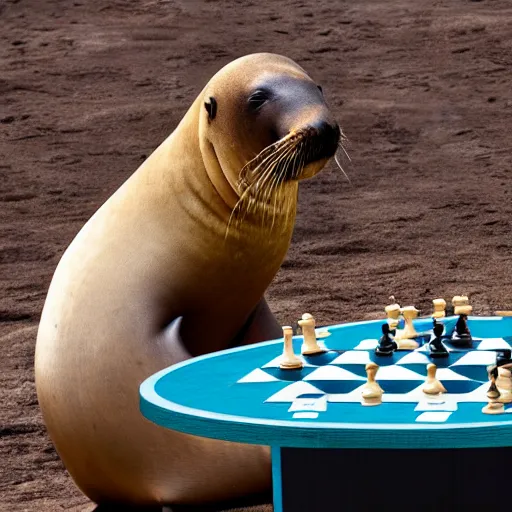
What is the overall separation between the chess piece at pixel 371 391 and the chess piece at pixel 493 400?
24 centimetres

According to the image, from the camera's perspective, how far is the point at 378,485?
2918mm

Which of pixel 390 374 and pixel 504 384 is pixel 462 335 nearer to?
pixel 390 374

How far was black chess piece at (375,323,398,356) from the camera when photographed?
338cm

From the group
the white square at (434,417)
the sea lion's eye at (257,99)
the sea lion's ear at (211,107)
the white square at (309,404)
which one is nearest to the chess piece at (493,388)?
the white square at (434,417)

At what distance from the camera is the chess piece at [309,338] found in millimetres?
3441

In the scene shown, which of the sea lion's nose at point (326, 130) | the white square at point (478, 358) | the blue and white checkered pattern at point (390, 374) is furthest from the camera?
the sea lion's nose at point (326, 130)

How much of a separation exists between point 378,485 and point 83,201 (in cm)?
615

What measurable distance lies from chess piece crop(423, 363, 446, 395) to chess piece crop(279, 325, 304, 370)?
1.43ft

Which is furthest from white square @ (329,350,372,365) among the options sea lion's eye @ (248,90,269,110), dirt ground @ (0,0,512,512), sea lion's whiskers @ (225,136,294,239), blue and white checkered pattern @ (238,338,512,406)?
dirt ground @ (0,0,512,512)

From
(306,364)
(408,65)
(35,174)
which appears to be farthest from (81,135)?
(306,364)

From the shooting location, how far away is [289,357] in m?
3.29

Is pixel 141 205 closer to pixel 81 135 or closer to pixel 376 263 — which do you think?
pixel 376 263

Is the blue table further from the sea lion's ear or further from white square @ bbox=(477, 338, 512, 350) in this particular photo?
the sea lion's ear

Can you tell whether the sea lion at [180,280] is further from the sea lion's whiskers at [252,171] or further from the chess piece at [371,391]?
the chess piece at [371,391]
